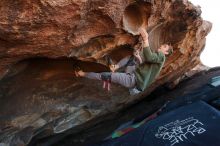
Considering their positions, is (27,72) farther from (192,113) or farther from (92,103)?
(192,113)

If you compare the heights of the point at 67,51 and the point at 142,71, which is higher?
the point at 67,51

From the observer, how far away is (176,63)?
741cm

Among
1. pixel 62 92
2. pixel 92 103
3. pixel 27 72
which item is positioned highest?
pixel 27 72

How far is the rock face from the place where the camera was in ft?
12.1

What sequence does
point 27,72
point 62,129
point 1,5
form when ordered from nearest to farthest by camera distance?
point 1,5, point 27,72, point 62,129

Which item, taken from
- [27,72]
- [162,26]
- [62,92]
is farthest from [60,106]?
[162,26]

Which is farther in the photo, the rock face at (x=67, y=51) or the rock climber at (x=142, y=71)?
the rock climber at (x=142, y=71)

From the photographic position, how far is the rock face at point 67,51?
369cm

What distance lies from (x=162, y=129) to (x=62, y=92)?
1823mm

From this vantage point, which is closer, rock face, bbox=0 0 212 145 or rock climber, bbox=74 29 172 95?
rock face, bbox=0 0 212 145

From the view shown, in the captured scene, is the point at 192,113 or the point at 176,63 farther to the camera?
the point at 176,63

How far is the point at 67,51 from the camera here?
4.48 meters

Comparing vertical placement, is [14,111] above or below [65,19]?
below

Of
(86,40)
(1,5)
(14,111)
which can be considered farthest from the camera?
(14,111)
